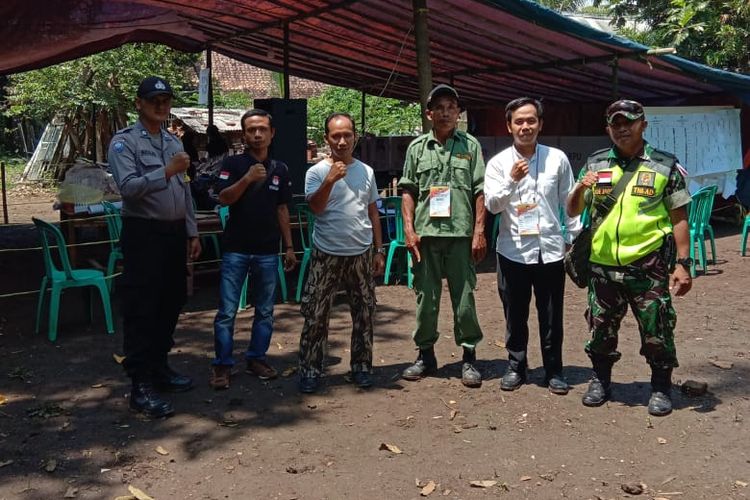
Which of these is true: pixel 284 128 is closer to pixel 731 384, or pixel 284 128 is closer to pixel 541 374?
pixel 541 374

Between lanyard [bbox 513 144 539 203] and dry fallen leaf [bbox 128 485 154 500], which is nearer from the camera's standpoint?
dry fallen leaf [bbox 128 485 154 500]

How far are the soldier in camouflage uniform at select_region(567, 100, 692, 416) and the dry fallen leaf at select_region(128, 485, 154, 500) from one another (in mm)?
2569

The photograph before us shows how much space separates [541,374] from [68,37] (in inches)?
293

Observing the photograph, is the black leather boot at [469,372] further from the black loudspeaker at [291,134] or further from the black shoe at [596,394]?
the black loudspeaker at [291,134]

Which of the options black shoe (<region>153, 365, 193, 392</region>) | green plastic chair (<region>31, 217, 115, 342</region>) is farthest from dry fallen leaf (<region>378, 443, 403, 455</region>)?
green plastic chair (<region>31, 217, 115, 342</region>)

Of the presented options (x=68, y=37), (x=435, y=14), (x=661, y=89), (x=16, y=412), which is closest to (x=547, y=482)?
(x=16, y=412)

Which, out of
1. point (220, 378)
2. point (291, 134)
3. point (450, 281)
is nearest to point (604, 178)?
point (450, 281)

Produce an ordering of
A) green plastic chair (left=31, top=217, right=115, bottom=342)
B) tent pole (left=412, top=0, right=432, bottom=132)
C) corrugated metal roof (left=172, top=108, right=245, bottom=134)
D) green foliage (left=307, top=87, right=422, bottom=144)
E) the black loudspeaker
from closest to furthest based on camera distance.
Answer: green plastic chair (left=31, top=217, right=115, bottom=342)
tent pole (left=412, top=0, right=432, bottom=132)
the black loudspeaker
corrugated metal roof (left=172, top=108, right=245, bottom=134)
green foliage (left=307, top=87, right=422, bottom=144)

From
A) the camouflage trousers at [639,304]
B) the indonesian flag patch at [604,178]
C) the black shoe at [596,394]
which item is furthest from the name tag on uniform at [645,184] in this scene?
the black shoe at [596,394]

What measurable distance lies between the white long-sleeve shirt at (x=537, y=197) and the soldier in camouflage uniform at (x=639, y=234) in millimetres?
188

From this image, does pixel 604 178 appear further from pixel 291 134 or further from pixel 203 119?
pixel 203 119

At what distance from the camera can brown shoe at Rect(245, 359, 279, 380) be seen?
4660 millimetres

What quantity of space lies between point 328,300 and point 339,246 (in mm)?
357

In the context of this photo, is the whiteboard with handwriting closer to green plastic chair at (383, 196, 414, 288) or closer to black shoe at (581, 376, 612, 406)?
green plastic chair at (383, 196, 414, 288)
